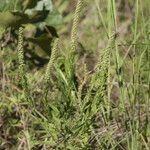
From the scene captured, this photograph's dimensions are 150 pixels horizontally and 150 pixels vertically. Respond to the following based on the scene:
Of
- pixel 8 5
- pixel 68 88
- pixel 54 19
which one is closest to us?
pixel 68 88

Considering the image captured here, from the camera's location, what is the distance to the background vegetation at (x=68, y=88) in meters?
1.61

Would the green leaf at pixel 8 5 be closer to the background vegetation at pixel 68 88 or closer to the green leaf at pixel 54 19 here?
the background vegetation at pixel 68 88

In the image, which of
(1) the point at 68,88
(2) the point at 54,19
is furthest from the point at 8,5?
(1) the point at 68,88

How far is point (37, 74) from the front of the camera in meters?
2.19

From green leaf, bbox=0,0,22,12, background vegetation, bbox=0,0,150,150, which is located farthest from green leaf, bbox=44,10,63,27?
green leaf, bbox=0,0,22,12

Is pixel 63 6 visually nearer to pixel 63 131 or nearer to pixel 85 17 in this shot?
pixel 85 17

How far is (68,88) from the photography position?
160 cm

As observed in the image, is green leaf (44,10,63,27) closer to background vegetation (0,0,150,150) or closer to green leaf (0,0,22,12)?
background vegetation (0,0,150,150)

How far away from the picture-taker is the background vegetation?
161 cm

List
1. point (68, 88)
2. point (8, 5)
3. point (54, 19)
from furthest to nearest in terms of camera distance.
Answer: point (54, 19) → point (8, 5) → point (68, 88)

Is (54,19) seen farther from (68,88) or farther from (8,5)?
(68,88)

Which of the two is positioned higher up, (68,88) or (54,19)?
(54,19)

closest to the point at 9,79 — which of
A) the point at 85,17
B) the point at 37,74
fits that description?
the point at 37,74

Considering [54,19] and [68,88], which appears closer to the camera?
[68,88]
